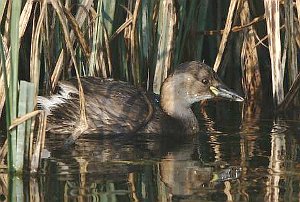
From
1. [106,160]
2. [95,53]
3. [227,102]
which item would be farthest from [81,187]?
[227,102]

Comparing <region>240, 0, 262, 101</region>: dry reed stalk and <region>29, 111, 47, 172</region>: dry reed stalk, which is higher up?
<region>240, 0, 262, 101</region>: dry reed stalk

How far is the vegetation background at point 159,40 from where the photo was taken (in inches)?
314

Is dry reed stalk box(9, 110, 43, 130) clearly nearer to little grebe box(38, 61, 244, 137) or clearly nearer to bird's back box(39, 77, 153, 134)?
little grebe box(38, 61, 244, 137)

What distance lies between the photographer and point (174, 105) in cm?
874

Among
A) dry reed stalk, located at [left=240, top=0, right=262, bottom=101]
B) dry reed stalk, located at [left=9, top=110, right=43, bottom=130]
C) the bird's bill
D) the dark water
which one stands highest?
dry reed stalk, located at [left=240, top=0, right=262, bottom=101]

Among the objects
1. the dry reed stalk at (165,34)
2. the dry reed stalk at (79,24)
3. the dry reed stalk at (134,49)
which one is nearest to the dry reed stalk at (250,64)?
the dry reed stalk at (165,34)

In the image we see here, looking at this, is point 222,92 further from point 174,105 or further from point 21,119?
point 21,119

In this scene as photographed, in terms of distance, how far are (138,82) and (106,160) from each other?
2.01 meters

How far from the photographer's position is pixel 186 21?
29.1 feet

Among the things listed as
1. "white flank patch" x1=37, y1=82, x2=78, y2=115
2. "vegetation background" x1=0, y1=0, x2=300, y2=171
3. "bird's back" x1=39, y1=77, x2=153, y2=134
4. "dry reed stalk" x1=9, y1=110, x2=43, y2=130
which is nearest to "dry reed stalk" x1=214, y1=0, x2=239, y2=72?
"vegetation background" x1=0, y1=0, x2=300, y2=171

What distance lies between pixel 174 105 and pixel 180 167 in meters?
2.09

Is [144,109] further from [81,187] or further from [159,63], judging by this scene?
[81,187]

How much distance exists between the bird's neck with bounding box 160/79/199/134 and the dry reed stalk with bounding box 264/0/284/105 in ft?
2.71

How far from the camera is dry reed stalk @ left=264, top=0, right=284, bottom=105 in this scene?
8281mm
